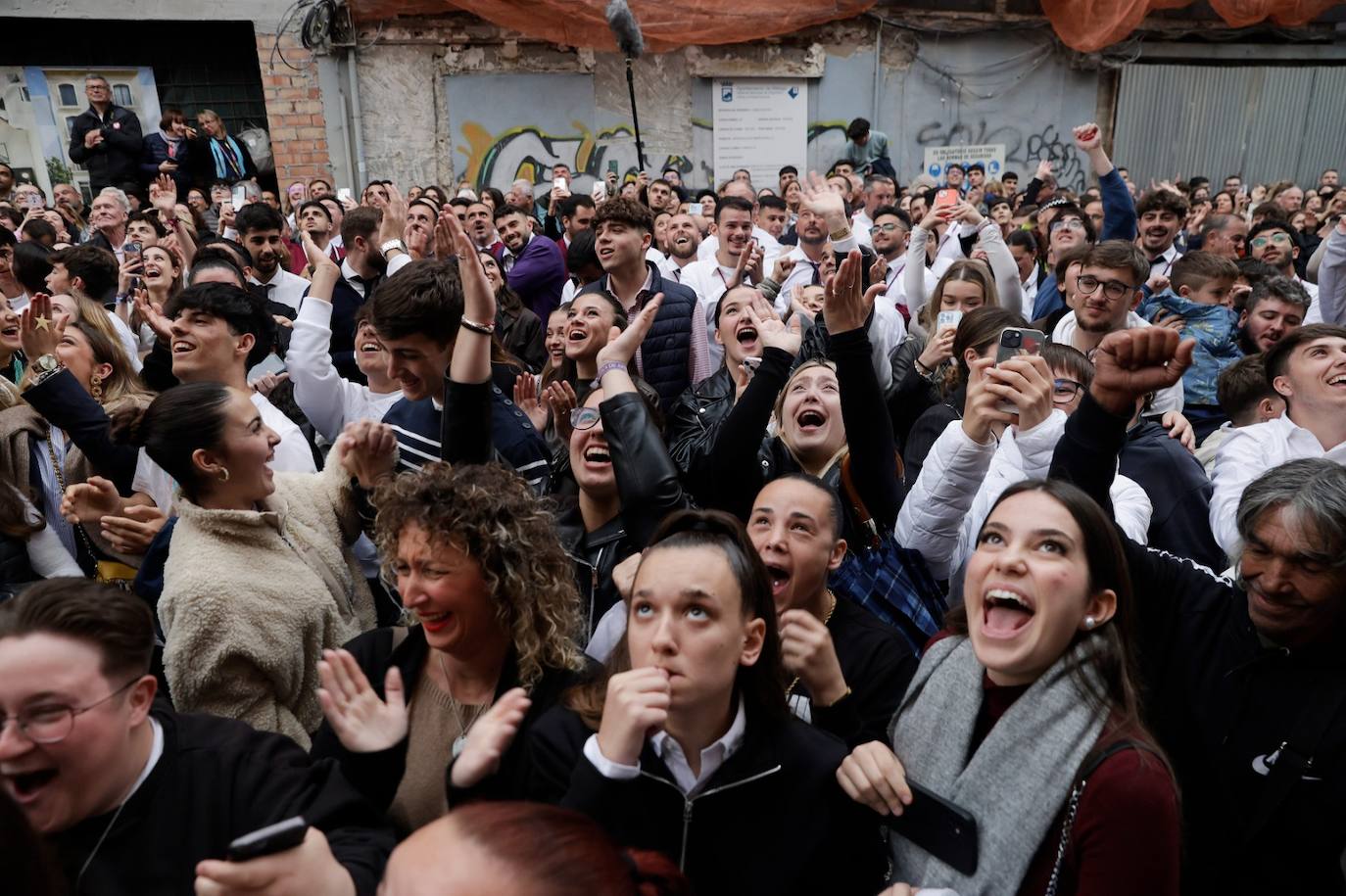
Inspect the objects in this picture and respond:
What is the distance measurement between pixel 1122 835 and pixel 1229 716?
28.2 inches

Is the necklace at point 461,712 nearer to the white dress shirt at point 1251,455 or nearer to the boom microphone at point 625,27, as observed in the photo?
the white dress shirt at point 1251,455

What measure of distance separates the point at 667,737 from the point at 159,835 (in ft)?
3.08

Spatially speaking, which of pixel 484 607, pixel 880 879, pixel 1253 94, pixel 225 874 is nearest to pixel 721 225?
pixel 484 607

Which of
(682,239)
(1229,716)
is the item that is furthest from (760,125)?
(1229,716)

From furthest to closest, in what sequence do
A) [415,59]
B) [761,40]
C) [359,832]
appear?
[761,40], [415,59], [359,832]

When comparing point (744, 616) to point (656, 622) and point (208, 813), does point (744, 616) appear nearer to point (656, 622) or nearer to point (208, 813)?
point (656, 622)

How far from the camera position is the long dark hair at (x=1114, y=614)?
1.72 metres

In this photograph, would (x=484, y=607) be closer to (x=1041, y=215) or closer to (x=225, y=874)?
(x=225, y=874)

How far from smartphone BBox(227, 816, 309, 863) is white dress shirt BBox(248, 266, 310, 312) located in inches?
198

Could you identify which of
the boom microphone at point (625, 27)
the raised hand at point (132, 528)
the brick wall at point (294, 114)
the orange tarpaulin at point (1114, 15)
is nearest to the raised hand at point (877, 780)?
the raised hand at point (132, 528)

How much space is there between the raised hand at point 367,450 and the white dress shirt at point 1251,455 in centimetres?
257

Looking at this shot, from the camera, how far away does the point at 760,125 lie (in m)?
13.2

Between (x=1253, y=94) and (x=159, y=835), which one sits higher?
(x=1253, y=94)

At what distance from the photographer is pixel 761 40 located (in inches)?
507
